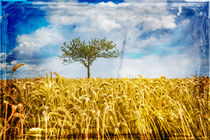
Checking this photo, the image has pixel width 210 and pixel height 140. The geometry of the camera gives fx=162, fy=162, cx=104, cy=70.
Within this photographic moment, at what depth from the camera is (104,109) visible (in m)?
1.77

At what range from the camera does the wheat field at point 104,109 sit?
62.3 inches

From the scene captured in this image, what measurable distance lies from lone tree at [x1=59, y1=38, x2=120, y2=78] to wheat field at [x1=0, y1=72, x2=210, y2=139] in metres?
0.25

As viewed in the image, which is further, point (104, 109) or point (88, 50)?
point (88, 50)

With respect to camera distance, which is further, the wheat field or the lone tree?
the lone tree

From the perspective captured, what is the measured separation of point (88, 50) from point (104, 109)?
921 mm

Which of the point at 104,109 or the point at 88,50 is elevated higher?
the point at 88,50

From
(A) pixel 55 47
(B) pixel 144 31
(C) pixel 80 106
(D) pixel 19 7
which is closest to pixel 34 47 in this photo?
(A) pixel 55 47

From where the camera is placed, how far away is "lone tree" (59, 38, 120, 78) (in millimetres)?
1953

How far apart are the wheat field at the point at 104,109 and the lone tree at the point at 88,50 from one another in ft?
0.83

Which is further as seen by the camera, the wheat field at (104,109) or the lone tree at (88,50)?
the lone tree at (88,50)

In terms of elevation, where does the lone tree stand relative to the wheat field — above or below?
above

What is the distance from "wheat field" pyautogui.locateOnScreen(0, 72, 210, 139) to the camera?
158 cm

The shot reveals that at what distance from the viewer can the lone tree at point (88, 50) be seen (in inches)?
76.9

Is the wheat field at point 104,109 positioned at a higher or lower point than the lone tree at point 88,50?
lower
